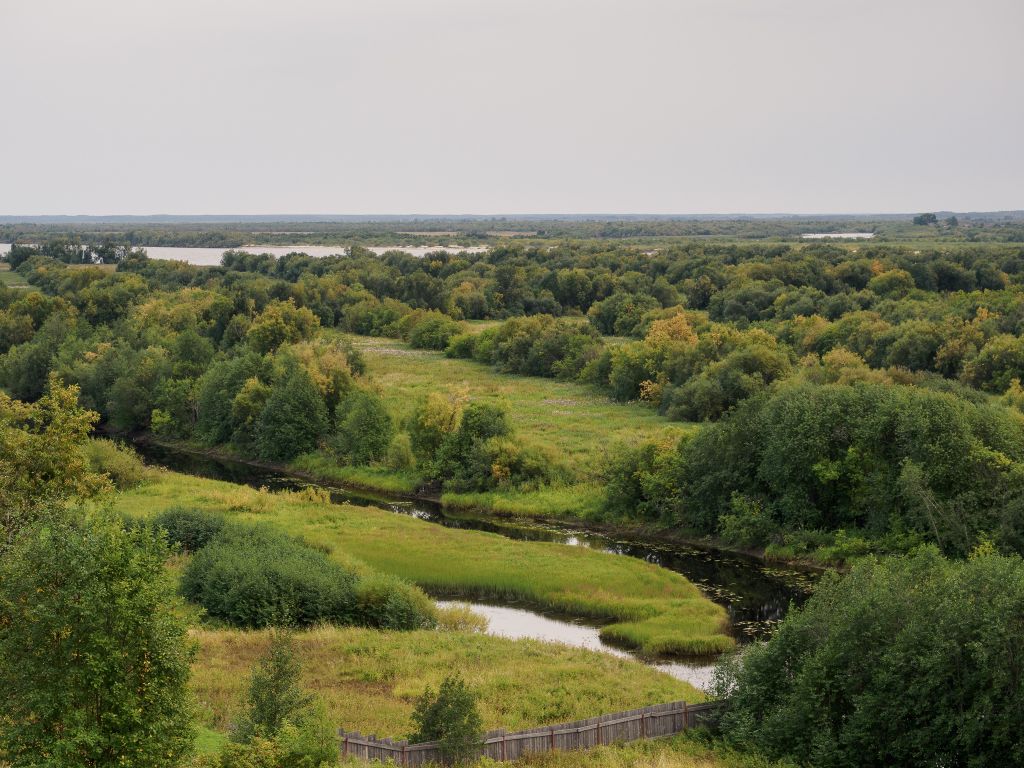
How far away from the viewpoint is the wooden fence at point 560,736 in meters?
23.5

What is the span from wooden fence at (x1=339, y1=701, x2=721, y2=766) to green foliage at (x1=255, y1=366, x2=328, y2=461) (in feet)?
160

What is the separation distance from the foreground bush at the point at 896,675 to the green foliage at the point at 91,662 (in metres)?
14.3

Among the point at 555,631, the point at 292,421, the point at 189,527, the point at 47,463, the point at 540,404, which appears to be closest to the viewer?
the point at 47,463

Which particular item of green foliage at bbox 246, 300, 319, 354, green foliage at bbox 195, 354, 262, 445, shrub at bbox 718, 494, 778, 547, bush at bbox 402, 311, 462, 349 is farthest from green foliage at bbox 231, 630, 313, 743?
bush at bbox 402, 311, 462, 349

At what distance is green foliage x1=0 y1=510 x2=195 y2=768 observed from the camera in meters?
17.2

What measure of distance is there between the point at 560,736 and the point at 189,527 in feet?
80.4

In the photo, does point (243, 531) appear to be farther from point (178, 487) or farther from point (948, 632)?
point (948, 632)

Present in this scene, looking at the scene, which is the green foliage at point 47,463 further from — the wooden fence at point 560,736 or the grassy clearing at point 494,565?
the grassy clearing at point 494,565

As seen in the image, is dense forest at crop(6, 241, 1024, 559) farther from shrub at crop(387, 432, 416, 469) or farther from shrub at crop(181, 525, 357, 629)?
shrub at crop(181, 525, 357, 629)

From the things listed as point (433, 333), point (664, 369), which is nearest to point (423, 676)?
point (664, 369)

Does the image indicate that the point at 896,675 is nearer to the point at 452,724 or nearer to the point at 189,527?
the point at 452,724

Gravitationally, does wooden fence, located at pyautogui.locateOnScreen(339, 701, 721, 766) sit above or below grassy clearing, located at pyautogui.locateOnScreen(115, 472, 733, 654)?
above

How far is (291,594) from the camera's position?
38.4m

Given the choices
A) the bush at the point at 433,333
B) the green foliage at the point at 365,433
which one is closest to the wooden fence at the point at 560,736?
the green foliage at the point at 365,433
